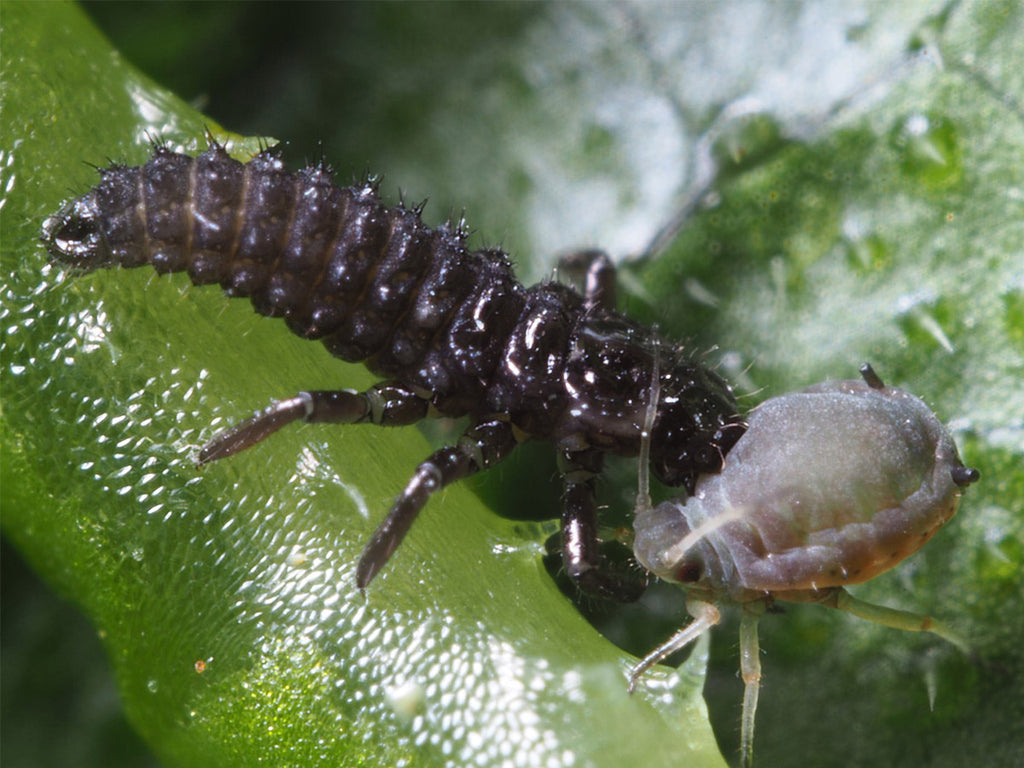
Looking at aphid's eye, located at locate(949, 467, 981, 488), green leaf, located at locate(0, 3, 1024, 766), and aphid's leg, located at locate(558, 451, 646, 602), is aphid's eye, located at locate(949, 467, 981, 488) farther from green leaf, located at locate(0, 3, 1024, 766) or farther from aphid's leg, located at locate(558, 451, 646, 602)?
aphid's leg, located at locate(558, 451, 646, 602)

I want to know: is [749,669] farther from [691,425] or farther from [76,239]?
[76,239]

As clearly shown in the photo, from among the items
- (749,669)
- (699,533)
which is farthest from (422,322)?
(749,669)

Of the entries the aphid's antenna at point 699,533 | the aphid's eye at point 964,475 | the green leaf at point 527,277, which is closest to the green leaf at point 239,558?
the green leaf at point 527,277

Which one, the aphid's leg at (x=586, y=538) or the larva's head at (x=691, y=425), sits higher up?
the larva's head at (x=691, y=425)

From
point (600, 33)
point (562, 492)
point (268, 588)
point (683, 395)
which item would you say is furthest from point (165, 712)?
point (600, 33)

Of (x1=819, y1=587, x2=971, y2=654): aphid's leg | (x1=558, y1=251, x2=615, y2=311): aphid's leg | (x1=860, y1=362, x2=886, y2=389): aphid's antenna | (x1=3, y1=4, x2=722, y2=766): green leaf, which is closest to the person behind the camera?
(x1=3, y1=4, x2=722, y2=766): green leaf

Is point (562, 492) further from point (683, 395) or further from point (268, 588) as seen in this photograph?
point (268, 588)

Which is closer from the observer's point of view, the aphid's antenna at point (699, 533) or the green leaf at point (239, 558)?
the green leaf at point (239, 558)

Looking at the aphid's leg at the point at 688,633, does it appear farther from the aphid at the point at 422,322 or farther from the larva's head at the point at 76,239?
the larva's head at the point at 76,239

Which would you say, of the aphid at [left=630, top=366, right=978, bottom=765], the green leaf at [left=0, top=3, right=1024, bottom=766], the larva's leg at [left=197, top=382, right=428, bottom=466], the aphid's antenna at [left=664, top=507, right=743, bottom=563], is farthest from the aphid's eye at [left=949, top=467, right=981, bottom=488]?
the larva's leg at [left=197, top=382, right=428, bottom=466]
